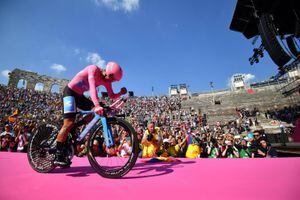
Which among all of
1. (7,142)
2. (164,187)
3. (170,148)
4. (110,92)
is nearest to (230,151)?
(170,148)

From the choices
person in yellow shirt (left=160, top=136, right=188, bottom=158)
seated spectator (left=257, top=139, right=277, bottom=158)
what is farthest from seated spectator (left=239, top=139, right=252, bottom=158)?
person in yellow shirt (left=160, top=136, right=188, bottom=158)

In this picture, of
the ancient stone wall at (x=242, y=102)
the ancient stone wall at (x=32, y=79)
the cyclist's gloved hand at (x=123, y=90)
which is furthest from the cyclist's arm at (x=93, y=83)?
the ancient stone wall at (x=32, y=79)

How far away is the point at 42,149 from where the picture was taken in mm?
2920

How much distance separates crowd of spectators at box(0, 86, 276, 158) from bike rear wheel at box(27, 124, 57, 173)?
0.19m

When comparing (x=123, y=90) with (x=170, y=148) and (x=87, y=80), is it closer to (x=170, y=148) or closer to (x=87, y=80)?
(x=87, y=80)

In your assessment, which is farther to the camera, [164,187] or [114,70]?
[114,70]

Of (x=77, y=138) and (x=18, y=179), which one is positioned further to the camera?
(x=77, y=138)

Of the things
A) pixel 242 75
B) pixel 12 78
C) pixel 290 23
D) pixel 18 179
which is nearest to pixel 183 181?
pixel 18 179

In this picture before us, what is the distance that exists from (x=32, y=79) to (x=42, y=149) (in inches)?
2269

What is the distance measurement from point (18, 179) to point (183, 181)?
2.12 meters

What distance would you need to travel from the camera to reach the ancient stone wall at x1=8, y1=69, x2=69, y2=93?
47.5m

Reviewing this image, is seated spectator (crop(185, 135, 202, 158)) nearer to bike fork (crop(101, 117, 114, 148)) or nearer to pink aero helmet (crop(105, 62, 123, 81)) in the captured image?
bike fork (crop(101, 117, 114, 148))

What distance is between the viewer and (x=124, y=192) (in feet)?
5.73

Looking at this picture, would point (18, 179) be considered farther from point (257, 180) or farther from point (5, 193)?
point (257, 180)
